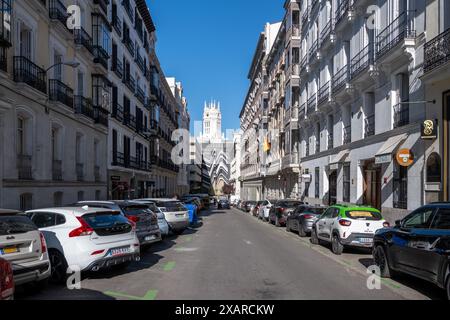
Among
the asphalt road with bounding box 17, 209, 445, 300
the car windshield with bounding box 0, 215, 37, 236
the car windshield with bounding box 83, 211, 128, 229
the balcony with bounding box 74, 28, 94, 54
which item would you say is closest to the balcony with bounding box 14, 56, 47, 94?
the balcony with bounding box 74, 28, 94, 54

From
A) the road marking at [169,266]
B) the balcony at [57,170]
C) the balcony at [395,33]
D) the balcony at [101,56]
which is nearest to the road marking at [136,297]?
the road marking at [169,266]

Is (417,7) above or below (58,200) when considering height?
above

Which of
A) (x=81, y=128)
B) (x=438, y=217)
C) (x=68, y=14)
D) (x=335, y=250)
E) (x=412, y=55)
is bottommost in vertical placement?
(x=335, y=250)

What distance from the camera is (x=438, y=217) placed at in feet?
25.6

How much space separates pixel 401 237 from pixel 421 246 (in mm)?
859

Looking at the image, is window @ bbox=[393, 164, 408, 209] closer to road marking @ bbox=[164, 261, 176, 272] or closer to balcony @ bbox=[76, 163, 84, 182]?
road marking @ bbox=[164, 261, 176, 272]

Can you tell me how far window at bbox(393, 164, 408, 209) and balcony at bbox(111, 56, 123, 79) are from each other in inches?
810

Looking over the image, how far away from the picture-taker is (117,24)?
32.0m

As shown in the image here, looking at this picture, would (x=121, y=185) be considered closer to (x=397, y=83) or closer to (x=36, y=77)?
(x=36, y=77)

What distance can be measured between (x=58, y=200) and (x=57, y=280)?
498 inches

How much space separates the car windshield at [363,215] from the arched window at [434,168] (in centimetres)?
325

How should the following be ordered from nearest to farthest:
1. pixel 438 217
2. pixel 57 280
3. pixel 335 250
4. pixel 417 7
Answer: pixel 438 217
pixel 57 280
pixel 335 250
pixel 417 7

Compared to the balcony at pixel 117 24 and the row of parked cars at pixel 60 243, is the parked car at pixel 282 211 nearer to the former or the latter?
the row of parked cars at pixel 60 243
